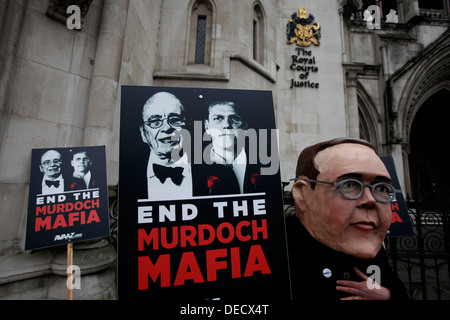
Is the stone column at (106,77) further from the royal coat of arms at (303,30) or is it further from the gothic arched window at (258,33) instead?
the royal coat of arms at (303,30)

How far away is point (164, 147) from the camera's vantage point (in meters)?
1.29

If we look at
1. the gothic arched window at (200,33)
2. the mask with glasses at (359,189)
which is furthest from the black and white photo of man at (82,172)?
the gothic arched window at (200,33)

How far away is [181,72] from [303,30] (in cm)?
575

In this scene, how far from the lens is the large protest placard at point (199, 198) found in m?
1.18

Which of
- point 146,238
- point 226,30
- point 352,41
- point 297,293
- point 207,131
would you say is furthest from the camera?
point 352,41

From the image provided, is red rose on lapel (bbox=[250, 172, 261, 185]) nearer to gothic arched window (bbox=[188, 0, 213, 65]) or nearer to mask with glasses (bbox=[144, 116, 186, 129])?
mask with glasses (bbox=[144, 116, 186, 129])

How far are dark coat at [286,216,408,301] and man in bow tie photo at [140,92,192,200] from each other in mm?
918

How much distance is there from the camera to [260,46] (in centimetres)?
720

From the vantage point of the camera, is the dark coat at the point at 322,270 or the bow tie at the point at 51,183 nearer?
the dark coat at the point at 322,270

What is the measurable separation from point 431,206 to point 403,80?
1009cm

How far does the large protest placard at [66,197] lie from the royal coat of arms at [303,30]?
861 cm

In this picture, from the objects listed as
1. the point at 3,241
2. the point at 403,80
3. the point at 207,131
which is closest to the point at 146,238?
the point at 207,131

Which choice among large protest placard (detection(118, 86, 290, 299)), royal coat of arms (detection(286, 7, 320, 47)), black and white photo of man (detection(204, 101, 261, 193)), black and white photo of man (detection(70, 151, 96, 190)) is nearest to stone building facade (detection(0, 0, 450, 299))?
royal coat of arms (detection(286, 7, 320, 47))
